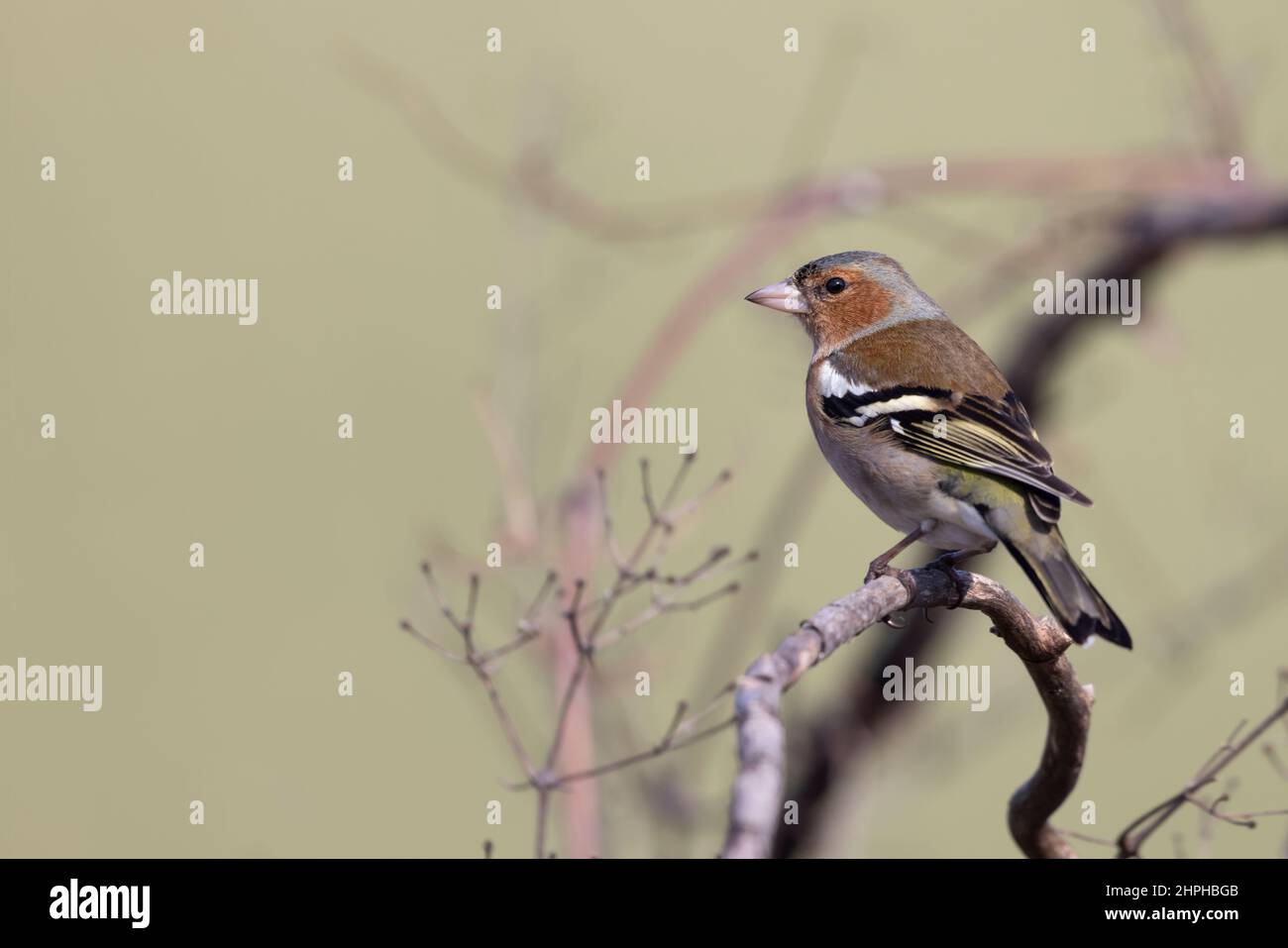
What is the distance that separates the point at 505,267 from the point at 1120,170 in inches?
80.6

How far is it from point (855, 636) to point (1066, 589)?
1.03 m

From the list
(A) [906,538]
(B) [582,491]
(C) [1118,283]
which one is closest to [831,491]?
(C) [1118,283]

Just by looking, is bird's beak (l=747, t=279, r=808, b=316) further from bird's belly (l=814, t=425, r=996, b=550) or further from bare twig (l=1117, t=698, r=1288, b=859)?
bare twig (l=1117, t=698, r=1288, b=859)

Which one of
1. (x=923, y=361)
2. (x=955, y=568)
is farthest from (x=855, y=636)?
(x=923, y=361)

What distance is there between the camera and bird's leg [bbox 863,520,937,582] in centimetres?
348

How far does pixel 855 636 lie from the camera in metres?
2.06

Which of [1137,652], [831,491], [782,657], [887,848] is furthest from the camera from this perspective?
[831,491]

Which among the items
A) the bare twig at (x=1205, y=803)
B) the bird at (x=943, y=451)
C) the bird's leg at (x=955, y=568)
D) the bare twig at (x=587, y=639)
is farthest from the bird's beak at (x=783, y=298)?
the bare twig at (x=1205, y=803)

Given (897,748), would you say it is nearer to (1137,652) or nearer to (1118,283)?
(1137,652)

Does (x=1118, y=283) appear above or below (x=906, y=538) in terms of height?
above

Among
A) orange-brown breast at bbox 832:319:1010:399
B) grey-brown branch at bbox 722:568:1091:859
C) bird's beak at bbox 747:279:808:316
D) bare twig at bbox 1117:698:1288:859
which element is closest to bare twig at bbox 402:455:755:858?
grey-brown branch at bbox 722:568:1091:859

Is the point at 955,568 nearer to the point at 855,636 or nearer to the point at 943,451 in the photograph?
the point at 943,451

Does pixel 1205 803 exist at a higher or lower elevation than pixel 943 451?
lower

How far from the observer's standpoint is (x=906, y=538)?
349 centimetres
